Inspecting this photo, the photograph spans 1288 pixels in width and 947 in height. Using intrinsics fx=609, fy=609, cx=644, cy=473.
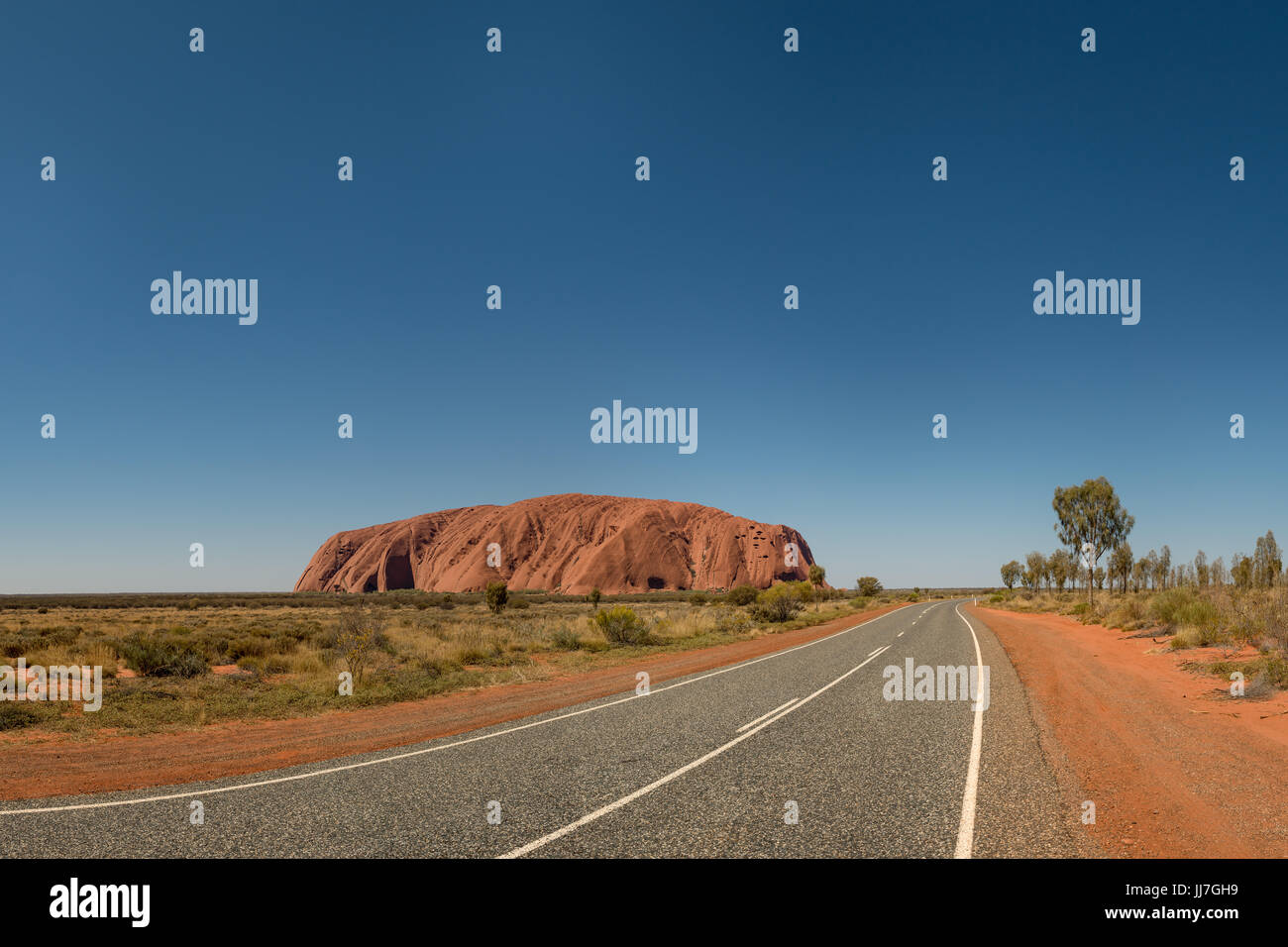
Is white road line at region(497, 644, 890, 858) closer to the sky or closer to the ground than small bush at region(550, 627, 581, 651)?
closer to the sky

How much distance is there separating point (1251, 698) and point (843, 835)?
10.9 meters

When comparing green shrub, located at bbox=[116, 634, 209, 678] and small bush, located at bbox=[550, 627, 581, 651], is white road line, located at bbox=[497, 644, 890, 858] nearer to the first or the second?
small bush, located at bbox=[550, 627, 581, 651]

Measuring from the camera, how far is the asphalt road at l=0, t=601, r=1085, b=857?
5414 mm

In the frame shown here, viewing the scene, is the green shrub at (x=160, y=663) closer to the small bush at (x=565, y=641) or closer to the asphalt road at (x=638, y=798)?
the asphalt road at (x=638, y=798)

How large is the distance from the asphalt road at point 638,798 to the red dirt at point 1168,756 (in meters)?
0.47

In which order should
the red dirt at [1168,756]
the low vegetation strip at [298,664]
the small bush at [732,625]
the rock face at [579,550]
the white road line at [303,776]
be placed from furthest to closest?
the rock face at [579,550], the small bush at [732,625], the low vegetation strip at [298,664], the white road line at [303,776], the red dirt at [1168,756]

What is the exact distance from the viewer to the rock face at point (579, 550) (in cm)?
A: 11988

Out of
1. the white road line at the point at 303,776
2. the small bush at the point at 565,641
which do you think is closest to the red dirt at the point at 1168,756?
the white road line at the point at 303,776

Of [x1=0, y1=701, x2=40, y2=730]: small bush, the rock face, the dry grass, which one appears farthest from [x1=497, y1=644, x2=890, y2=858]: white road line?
the rock face

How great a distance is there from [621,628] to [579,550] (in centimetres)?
10310

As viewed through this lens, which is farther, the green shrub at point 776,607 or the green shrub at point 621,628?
the green shrub at point 776,607

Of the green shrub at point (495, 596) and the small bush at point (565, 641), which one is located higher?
the small bush at point (565, 641)

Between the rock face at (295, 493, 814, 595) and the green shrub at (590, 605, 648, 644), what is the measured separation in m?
84.5

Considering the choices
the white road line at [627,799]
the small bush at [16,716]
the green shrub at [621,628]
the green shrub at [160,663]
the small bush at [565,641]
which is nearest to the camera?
the white road line at [627,799]
